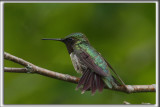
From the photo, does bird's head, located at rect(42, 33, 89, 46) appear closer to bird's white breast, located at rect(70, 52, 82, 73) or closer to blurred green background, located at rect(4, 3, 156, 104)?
bird's white breast, located at rect(70, 52, 82, 73)

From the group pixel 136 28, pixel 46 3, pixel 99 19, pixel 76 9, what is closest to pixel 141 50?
pixel 136 28

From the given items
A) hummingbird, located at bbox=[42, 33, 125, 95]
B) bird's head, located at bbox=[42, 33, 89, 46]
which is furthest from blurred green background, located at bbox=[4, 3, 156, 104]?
bird's head, located at bbox=[42, 33, 89, 46]

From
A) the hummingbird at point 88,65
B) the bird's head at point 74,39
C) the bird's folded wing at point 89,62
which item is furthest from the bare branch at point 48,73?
the bird's head at point 74,39

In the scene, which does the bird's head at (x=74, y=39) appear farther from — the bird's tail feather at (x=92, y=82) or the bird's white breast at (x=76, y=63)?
the bird's tail feather at (x=92, y=82)

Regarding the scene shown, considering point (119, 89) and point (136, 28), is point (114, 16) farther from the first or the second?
point (119, 89)

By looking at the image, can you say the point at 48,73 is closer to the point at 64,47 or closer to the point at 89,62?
the point at 89,62

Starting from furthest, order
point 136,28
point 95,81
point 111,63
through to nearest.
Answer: point 136,28 → point 111,63 → point 95,81

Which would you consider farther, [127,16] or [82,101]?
[127,16]
